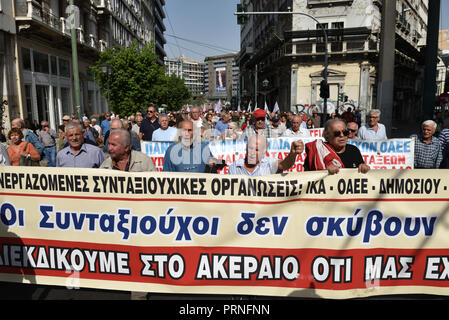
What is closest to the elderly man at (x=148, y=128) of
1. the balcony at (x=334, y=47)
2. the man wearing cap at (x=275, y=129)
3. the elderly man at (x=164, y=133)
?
the elderly man at (x=164, y=133)

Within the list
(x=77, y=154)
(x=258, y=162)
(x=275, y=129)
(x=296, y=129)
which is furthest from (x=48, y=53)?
(x=258, y=162)

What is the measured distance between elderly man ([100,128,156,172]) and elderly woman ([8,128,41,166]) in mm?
3021

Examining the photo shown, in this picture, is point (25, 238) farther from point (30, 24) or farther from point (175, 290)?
point (30, 24)

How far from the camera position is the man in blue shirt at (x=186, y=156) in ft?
14.7

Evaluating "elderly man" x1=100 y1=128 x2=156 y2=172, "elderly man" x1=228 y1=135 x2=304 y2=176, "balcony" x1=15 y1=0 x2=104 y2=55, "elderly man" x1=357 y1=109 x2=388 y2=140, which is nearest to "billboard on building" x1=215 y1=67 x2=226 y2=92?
"balcony" x1=15 y1=0 x2=104 y2=55

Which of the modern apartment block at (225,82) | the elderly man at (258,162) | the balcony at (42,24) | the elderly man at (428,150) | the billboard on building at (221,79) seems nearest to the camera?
the elderly man at (258,162)

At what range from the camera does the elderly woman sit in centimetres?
591

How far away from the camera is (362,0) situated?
3127 cm

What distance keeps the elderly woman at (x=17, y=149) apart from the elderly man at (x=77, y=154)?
1.96 meters

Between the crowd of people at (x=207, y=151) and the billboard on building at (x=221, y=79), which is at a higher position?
the billboard on building at (x=221, y=79)

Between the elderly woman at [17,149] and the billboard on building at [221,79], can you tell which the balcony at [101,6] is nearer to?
the elderly woman at [17,149]

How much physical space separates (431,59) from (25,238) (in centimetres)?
925

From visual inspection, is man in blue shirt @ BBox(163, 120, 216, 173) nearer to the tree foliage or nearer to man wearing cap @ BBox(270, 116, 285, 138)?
man wearing cap @ BBox(270, 116, 285, 138)

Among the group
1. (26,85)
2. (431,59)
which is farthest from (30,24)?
(431,59)
